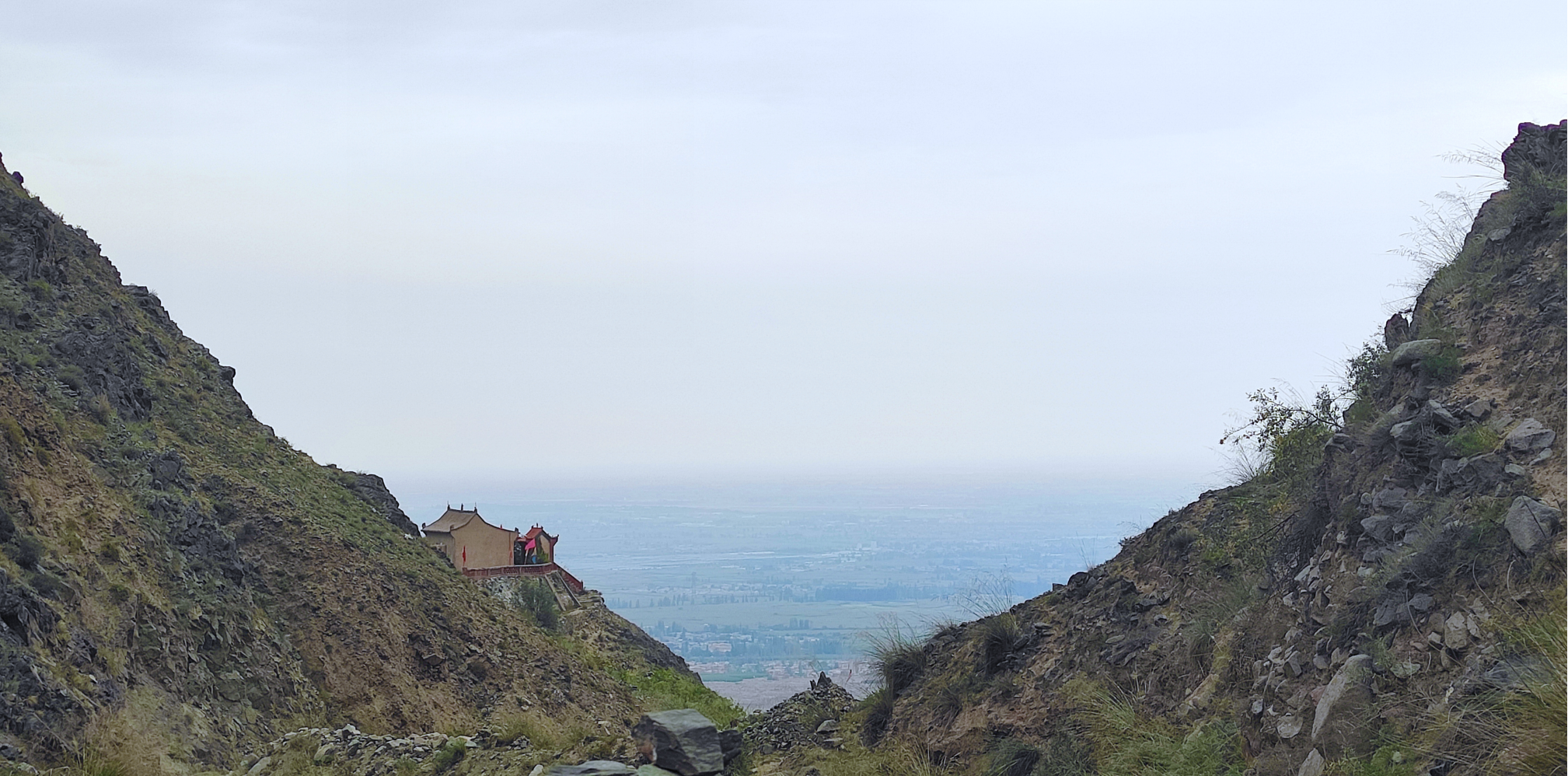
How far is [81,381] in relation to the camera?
870 inches

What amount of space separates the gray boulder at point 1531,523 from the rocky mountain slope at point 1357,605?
Answer: 0.05 feet

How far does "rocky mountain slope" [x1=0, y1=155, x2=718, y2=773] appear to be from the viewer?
14797mm

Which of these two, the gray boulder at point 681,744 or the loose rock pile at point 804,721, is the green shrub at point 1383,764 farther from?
the loose rock pile at point 804,721

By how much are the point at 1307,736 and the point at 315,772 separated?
11772mm

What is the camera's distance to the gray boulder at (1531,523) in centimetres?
668

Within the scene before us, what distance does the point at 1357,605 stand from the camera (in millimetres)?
8125

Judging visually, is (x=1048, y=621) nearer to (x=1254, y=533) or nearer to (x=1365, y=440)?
(x=1254, y=533)

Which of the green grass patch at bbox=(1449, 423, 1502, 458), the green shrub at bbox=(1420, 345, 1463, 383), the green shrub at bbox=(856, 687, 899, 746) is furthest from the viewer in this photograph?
the green shrub at bbox=(856, 687, 899, 746)

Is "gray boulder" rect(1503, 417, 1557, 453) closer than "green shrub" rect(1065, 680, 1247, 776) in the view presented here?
Yes

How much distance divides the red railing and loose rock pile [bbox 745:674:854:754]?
70.6ft

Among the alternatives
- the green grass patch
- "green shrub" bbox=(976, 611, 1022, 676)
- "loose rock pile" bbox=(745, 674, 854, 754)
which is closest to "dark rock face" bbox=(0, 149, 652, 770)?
"loose rock pile" bbox=(745, 674, 854, 754)

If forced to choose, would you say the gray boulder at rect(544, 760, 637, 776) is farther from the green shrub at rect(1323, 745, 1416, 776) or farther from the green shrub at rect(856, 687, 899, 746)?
the green shrub at rect(1323, 745, 1416, 776)

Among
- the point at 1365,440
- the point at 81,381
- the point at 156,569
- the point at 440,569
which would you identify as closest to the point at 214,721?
the point at 156,569

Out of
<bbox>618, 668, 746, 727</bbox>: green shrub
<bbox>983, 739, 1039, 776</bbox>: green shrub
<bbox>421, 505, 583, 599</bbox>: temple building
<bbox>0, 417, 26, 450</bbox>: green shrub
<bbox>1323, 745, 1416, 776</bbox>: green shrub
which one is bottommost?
<bbox>618, 668, 746, 727</bbox>: green shrub
